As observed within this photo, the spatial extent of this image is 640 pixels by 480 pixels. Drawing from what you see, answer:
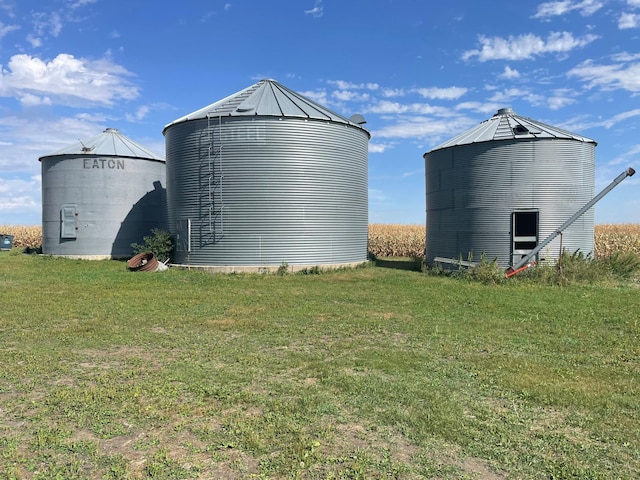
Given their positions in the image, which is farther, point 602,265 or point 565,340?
point 602,265

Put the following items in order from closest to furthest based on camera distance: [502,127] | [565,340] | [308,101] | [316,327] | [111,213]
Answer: [565,340] < [316,327] < [502,127] < [308,101] < [111,213]

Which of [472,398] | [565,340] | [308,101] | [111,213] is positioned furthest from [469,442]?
[111,213]

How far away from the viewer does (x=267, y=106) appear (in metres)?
20.5

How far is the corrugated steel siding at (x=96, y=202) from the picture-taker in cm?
2667

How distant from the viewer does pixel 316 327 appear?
10016 millimetres

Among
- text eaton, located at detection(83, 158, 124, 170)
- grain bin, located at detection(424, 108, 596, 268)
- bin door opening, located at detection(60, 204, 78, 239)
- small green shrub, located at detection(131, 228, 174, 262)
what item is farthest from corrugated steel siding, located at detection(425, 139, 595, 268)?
bin door opening, located at detection(60, 204, 78, 239)

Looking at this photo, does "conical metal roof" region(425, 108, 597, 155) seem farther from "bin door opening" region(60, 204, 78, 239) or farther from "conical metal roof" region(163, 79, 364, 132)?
"bin door opening" region(60, 204, 78, 239)

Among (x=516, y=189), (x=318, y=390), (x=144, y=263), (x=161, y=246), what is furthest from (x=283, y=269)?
(x=318, y=390)

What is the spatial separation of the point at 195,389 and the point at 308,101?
722 inches

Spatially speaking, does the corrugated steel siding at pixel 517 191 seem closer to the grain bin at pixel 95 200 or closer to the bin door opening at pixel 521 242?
the bin door opening at pixel 521 242

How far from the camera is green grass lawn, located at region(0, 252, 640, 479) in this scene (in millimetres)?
4488

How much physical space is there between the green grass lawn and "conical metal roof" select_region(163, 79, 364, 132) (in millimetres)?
10069

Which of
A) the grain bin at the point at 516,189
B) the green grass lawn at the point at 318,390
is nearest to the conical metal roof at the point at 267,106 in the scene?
the grain bin at the point at 516,189

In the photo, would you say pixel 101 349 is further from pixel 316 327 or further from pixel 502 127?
pixel 502 127
